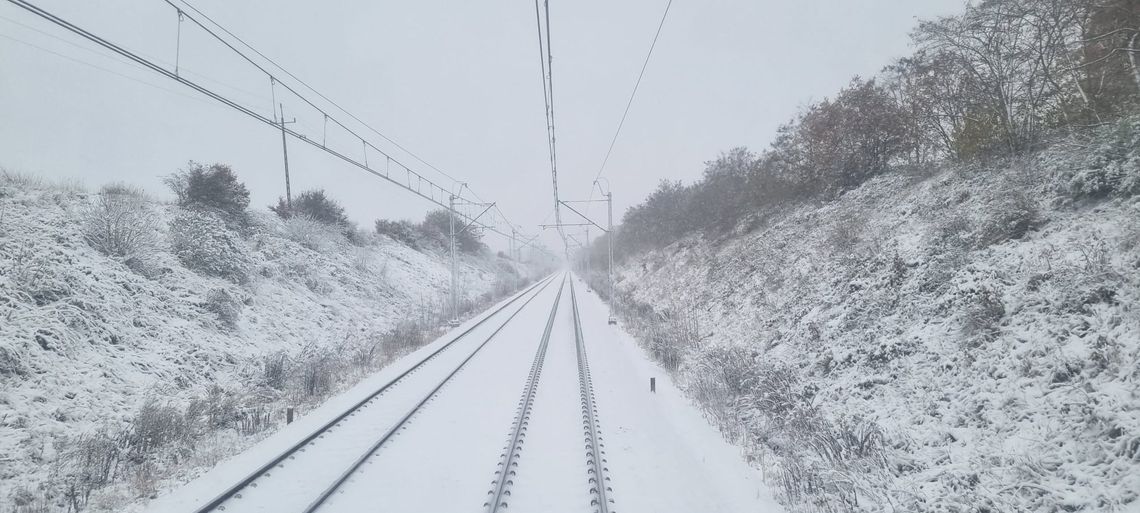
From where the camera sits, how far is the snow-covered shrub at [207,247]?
14.2 metres

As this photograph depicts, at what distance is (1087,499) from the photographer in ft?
11.1

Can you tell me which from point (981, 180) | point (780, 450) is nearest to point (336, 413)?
point (780, 450)

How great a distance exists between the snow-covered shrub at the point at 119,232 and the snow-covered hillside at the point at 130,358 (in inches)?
9.6

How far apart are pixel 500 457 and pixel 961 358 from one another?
6.30 meters

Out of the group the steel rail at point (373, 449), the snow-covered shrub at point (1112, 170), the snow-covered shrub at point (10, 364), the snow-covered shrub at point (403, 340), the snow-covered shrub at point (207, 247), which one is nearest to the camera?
the steel rail at point (373, 449)

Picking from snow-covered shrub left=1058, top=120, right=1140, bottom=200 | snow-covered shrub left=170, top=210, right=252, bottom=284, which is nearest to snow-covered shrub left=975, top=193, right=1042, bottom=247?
snow-covered shrub left=1058, top=120, right=1140, bottom=200

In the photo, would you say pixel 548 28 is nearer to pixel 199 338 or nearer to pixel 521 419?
pixel 521 419

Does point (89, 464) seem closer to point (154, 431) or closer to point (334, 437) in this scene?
point (154, 431)

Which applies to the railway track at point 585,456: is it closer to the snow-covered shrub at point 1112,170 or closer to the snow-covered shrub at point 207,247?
the snow-covered shrub at point 1112,170

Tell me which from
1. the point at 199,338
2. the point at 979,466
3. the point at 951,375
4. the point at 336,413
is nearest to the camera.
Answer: the point at 979,466

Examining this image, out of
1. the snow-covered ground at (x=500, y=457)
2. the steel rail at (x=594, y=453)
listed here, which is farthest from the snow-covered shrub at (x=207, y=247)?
the steel rail at (x=594, y=453)

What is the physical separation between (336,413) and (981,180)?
14.0 meters

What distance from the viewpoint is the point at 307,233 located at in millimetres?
22969

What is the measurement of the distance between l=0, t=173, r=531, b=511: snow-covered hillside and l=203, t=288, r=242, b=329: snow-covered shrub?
0.04 metres
